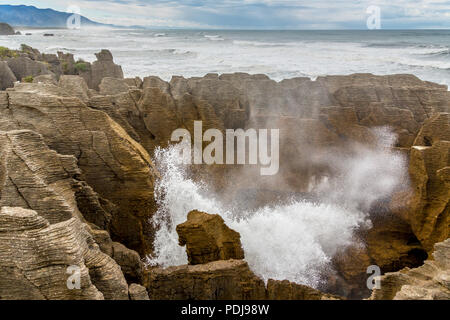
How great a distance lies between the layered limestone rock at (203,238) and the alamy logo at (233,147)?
12.0ft

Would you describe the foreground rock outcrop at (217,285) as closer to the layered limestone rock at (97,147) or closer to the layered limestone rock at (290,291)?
the layered limestone rock at (290,291)

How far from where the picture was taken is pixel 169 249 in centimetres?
859

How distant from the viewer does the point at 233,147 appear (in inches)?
454

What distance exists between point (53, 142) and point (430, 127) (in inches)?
333

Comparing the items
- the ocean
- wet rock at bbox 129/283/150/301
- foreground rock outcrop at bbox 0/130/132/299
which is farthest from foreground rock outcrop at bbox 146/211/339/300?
the ocean

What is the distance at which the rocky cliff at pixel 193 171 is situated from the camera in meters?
4.55

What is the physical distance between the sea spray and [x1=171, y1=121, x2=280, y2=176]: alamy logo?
56 cm

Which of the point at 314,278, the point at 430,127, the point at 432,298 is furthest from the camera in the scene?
the point at 430,127

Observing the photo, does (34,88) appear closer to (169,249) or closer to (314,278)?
(169,249)

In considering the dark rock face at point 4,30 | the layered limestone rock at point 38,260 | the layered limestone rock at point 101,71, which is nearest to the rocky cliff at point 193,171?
the layered limestone rock at point 38,260

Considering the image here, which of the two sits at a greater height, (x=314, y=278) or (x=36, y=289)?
(x=36, y=289)

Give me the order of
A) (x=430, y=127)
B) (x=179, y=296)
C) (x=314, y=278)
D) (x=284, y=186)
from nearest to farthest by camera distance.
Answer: (x=179, y=296) < (x=314, y=278) < (x=430, y=127) < (x=284, y=186)

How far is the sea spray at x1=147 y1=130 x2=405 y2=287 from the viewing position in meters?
8.73

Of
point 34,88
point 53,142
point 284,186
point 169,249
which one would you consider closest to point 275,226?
point 284,186
